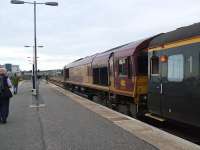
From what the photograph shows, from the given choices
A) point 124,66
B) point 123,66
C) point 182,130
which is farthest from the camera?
point 123,66

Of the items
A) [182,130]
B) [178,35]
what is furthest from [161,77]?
[182,130]

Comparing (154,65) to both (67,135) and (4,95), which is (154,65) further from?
(4,95)

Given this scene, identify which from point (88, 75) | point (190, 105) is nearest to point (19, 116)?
point (190, 105)

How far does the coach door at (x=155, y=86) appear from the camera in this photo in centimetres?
1336

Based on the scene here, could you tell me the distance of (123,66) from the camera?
1758cm

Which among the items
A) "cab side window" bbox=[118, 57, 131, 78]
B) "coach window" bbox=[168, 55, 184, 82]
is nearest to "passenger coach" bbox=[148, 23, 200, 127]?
"coach window" bbox=[168, 55, 184, 82]

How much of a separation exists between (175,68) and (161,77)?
1.14 meters

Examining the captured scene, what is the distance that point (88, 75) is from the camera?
96.2 ft

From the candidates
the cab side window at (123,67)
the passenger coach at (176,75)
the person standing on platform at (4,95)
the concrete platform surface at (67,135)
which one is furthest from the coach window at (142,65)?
the person standing on platform at (4,95)

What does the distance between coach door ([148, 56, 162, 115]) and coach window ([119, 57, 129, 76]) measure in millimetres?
2710

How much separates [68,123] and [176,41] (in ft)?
13.4

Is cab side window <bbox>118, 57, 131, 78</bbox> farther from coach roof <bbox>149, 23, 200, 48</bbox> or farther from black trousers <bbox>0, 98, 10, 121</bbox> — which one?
black trousers <bbox>0, 98, 10, 121</bbox>

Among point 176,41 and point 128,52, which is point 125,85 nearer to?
point 128,52

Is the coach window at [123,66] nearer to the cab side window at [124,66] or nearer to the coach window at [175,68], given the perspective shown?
the cab side window at [124,66]
